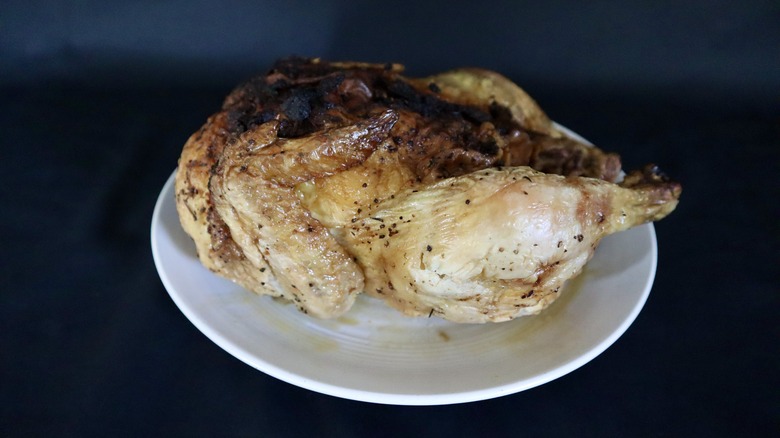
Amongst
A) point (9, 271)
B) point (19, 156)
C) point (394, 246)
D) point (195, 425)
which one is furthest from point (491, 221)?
point (19, 156)

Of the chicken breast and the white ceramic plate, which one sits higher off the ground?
the chicken breast

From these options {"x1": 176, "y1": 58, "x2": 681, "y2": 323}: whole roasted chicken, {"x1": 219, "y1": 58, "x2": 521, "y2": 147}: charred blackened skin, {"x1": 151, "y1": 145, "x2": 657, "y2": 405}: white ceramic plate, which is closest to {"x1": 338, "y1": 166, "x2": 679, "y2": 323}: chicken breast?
{"x1": 176, "y1": 58, "x2": 681, "y2": 323}: whole roasted chicken

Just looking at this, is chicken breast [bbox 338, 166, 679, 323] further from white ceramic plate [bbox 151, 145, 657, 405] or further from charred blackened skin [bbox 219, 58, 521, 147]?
charred blackened skin [bbox 219, 58, 521, 147]

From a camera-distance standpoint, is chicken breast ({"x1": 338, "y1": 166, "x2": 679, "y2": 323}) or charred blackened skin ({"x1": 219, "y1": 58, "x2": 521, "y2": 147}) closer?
chicken breast ({"x1": 338, "y1": 166, "x2": 679, "y2": 323})

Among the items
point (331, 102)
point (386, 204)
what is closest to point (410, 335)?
point (386, 204)

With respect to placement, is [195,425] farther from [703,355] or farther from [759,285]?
[759,285]

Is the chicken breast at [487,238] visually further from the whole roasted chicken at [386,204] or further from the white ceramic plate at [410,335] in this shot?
the white ceramic plate at [410,335]
